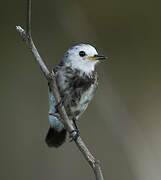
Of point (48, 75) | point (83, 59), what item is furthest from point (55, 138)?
point (48, 75)

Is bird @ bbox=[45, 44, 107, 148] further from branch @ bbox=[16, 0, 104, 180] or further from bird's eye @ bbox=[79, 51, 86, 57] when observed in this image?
branch @ bbox=[16, 0, 104, 180]

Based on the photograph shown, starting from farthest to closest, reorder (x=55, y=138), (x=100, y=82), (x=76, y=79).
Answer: (x=100, y=82) < (x=55, y=138) < (x=76, y=79)

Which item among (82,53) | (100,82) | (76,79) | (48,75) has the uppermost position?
(100,82)

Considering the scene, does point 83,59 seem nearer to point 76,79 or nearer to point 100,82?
point 76,79

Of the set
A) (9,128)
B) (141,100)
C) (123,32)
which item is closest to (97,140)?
(141,100)

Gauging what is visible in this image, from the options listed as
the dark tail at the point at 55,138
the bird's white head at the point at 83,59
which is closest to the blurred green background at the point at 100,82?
the dark tail at the point at 55,138

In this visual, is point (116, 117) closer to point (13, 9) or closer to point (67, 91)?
point (67, 91)
